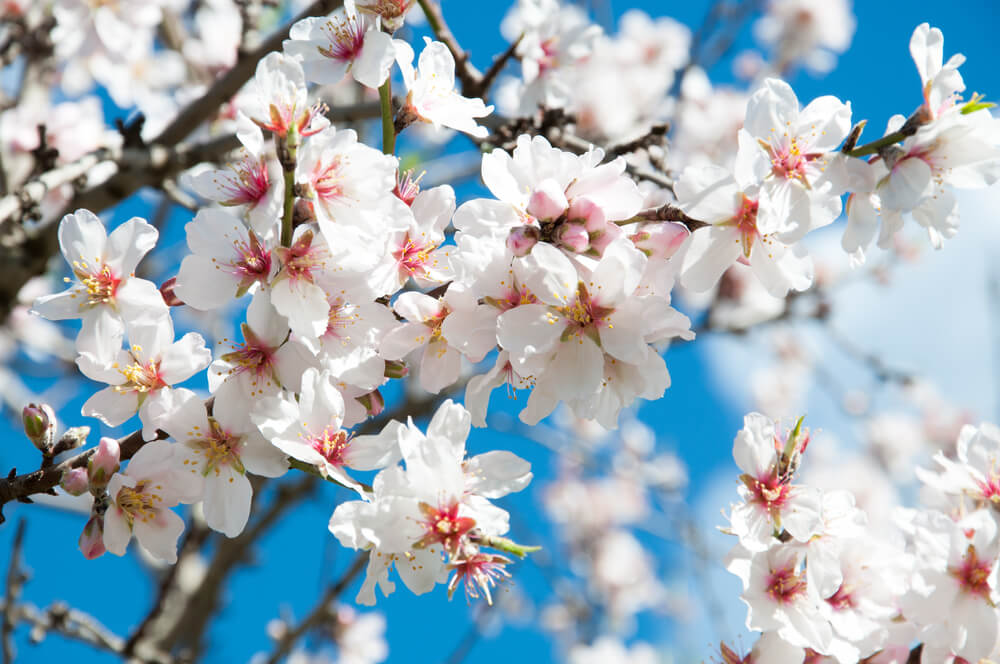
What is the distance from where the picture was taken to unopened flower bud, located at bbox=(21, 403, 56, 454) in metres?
1.24

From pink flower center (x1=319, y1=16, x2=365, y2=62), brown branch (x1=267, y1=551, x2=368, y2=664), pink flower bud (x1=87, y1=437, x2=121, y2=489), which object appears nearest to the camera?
pink flower bud (x1=87, y1=437, x2=121, y2=489)

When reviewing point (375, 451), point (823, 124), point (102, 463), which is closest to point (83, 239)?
point (102, 463)

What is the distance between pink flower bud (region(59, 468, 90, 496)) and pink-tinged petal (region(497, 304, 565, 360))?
2.29 feet

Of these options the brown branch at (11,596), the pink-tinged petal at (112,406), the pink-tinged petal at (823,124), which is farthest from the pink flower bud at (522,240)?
the brown branch at (11,596)

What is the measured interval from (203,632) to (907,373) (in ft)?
12.5

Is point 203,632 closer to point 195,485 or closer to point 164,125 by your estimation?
point 164,125

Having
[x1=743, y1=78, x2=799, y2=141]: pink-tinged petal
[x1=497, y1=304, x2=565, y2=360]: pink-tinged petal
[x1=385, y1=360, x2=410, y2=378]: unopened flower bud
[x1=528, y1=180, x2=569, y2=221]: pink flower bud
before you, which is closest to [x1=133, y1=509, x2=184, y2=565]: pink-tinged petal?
[x1=385, y1=360, x2=410, y2=378]: unopened flower bud

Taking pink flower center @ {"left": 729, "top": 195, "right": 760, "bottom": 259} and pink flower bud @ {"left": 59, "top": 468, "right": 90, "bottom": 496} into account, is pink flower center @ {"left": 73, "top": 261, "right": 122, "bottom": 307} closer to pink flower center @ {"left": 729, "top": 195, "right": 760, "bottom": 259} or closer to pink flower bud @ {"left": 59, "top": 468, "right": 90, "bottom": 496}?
pink flower bud @ {"left": 59, "top": 468, "right": 90, "bottom": 496}

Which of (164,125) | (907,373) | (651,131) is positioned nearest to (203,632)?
(164,125)

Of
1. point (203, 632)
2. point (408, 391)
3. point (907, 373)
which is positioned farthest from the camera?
point (907, 373)

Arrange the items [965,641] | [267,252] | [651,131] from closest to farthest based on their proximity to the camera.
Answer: [267,252] → [965,641] → [651,131]

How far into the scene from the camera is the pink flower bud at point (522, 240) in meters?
1.16

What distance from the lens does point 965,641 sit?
1484 mm

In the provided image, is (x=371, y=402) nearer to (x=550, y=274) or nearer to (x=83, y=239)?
(x=550, y=274)
